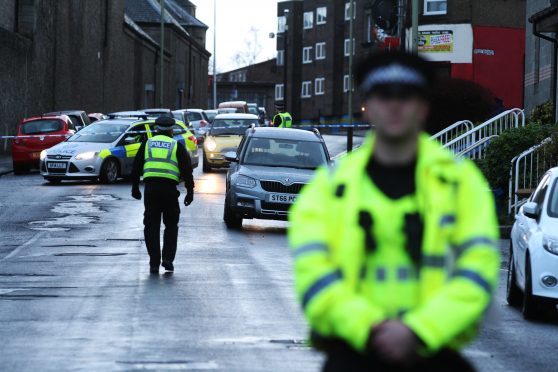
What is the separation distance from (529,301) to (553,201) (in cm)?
116

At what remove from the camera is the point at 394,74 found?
4.02m

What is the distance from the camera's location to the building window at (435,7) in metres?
47.5

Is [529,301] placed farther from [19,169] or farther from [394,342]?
[19,169]

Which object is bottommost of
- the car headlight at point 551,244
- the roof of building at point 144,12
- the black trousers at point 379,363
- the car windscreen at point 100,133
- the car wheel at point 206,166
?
the car wheel at point 206,166

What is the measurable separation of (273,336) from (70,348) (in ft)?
5.40

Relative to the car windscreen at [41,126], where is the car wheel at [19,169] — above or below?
below

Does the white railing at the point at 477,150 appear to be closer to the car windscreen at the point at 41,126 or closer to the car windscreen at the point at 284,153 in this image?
the car windscreen at the point at 284,153

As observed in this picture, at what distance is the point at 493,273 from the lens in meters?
3.89

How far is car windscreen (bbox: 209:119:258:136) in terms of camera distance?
128 feet

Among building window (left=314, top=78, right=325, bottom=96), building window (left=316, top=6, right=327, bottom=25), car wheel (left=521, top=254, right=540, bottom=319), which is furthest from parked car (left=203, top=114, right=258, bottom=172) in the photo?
building window (left=316, top=6, right=327, bottom=25)

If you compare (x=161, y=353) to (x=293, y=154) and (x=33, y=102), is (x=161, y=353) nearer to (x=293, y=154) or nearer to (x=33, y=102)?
(x=293, y=154)

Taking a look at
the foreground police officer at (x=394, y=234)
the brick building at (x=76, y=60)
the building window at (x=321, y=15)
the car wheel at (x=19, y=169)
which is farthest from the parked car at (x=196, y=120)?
the foreground police officer at (x=394, y=234)

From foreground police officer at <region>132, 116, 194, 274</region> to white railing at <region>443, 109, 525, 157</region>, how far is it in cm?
1453

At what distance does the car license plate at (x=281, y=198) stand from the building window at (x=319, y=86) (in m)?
79.7
